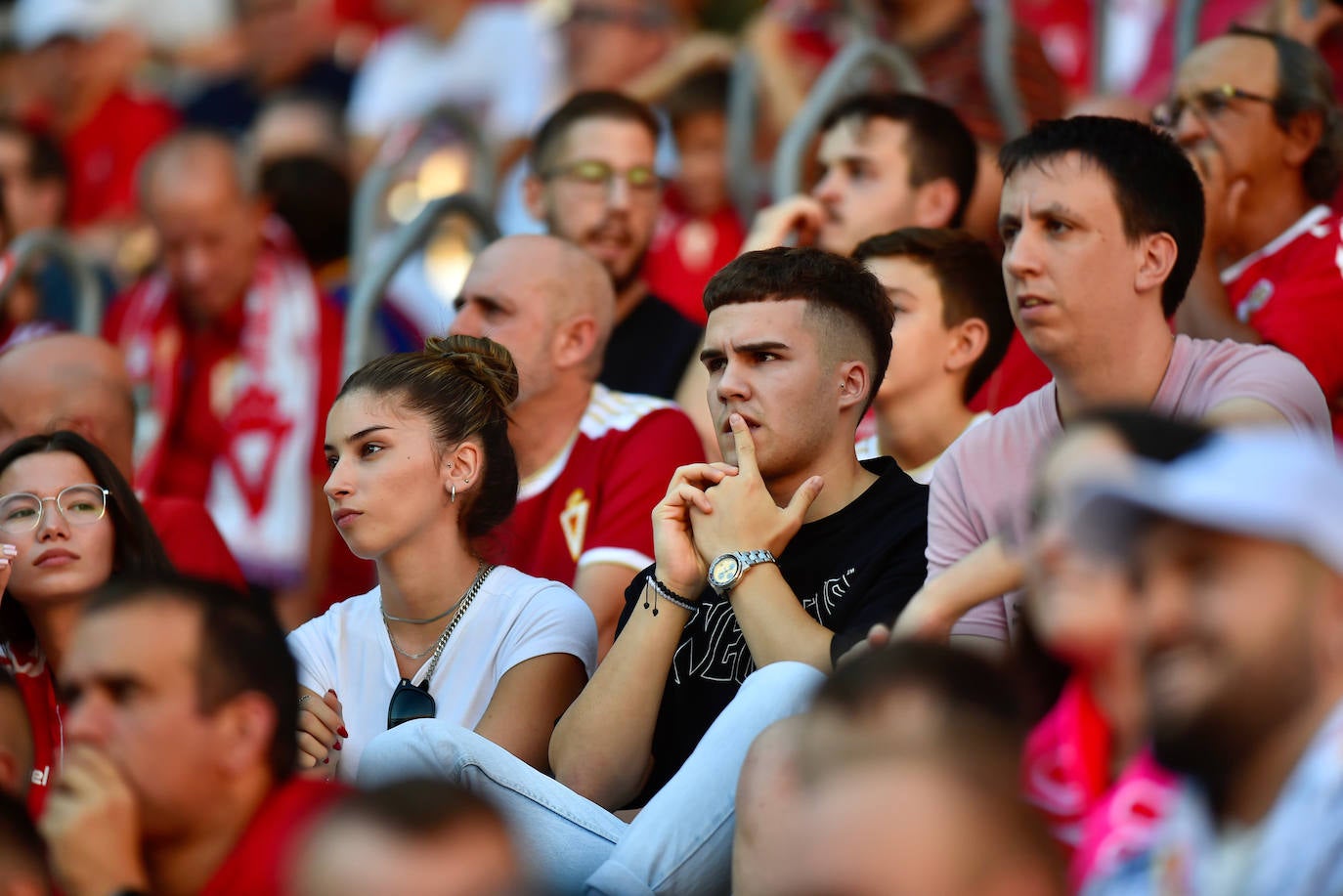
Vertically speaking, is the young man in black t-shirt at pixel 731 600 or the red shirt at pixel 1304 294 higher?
the red shirt at pixel 1304 294

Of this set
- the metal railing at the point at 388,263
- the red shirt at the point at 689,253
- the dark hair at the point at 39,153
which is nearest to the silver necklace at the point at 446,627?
the metal railing at the point at 388,263

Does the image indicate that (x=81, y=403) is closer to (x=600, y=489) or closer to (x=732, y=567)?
(x=600, y=489)

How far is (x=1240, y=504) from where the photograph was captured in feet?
6.39

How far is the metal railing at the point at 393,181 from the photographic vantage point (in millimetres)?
5820

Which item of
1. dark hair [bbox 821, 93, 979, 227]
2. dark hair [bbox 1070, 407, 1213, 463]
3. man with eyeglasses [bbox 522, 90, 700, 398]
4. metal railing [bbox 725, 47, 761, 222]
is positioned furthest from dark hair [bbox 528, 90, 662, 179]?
dark hair [bbox 1070, 407, 1213, 463]

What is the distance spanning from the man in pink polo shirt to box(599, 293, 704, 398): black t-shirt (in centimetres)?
154

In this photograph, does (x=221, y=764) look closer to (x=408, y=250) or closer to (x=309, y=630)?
(x=309, y=630)

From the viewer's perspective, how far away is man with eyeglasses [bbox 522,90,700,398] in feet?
16.8

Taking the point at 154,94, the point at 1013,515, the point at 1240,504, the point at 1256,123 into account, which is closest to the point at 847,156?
the point at 1256,123

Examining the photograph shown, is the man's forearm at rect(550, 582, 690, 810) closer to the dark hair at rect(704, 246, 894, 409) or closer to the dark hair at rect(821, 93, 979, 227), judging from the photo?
the dark hair at rect(704, 246, 894, 409)

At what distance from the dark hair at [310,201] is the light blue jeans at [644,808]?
390cm

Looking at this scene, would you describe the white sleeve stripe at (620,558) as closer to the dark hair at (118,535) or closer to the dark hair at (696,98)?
the dark hair at (118,535)

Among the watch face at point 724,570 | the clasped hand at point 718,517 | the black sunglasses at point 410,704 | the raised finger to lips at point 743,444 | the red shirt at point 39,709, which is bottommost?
the red shirt at point 39,709

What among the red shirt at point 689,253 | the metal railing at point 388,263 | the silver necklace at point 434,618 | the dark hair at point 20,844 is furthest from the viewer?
the red shirt at point 689,253
